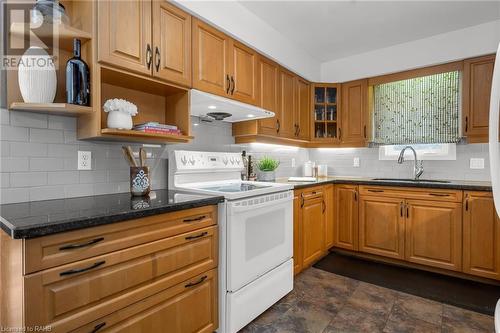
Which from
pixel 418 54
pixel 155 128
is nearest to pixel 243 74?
pixel 155 128

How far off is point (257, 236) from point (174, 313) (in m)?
0.72

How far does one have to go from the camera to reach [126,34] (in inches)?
60.9

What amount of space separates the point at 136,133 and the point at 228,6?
1.41 metres

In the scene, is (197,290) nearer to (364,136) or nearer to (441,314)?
(441,314)

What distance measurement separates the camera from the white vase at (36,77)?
1353 mm

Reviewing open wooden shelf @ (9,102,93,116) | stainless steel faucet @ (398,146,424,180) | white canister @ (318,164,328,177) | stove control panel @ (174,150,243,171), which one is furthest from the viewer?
white canister @ (318,164,328,177)

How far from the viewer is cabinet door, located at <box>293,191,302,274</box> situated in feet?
8.05

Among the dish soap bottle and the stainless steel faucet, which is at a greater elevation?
the dish soap bottle

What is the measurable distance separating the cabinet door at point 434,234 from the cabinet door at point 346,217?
1.75 feet

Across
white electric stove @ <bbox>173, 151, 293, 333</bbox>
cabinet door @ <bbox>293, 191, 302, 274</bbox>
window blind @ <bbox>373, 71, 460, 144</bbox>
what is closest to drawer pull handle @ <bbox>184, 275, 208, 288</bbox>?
white electric stove @ <bbox>173, 151, 293, 333</bbox>

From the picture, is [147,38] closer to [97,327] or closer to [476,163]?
[97,327]

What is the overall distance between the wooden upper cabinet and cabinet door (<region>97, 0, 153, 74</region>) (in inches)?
121

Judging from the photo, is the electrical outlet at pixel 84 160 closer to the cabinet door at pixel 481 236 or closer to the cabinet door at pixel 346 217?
the cabinet door at pixel 346 217

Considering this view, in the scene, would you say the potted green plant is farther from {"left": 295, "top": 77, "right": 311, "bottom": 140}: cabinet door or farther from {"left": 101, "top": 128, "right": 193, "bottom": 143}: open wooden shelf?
{"left": 101, "top": 128, "right": 193, "bottom": 143}: open wooden shelf
